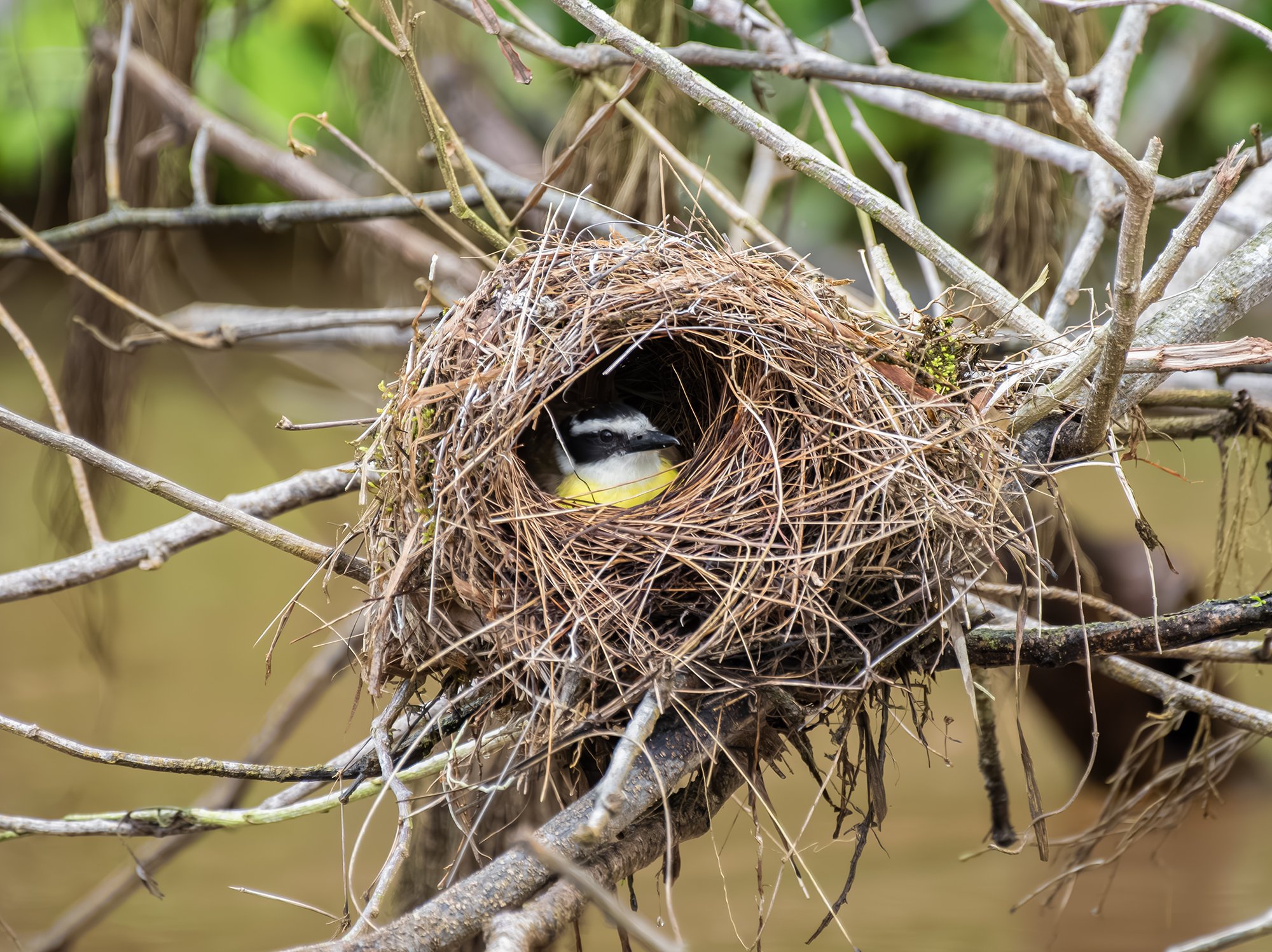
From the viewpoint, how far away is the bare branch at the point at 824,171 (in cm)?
171

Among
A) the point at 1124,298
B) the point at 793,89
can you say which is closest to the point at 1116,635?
the point at 1124,298

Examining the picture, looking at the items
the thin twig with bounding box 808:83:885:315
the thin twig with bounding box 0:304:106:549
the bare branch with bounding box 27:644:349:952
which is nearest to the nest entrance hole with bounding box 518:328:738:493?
the thin twig with bounding box 808:83:885:315

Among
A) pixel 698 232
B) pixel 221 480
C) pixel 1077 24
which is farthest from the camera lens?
pixel 221 480

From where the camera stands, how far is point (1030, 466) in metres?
1.80

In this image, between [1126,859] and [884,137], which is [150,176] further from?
[1126,859]

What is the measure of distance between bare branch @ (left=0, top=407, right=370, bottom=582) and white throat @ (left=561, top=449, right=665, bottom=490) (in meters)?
0.80

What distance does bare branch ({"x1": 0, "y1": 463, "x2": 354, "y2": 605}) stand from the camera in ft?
7.12

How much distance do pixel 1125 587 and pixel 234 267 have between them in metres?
6.39

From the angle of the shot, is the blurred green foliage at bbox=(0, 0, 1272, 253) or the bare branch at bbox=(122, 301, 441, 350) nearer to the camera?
the bare branch at bbox=(122, 301, 441, 350)

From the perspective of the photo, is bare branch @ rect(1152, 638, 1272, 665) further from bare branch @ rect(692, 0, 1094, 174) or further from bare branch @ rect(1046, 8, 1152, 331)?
bare branch @ rect(692, 0, 1094, 174)

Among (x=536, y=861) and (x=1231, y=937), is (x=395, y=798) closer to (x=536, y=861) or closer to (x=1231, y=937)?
(x=536, y=861)

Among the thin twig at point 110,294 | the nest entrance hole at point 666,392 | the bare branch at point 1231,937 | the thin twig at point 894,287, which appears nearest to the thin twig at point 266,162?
the nest entrance hole at point 666,392

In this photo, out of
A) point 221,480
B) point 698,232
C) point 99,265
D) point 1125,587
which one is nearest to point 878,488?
point 698,232

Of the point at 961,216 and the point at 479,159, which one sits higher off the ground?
the point at 479,159
